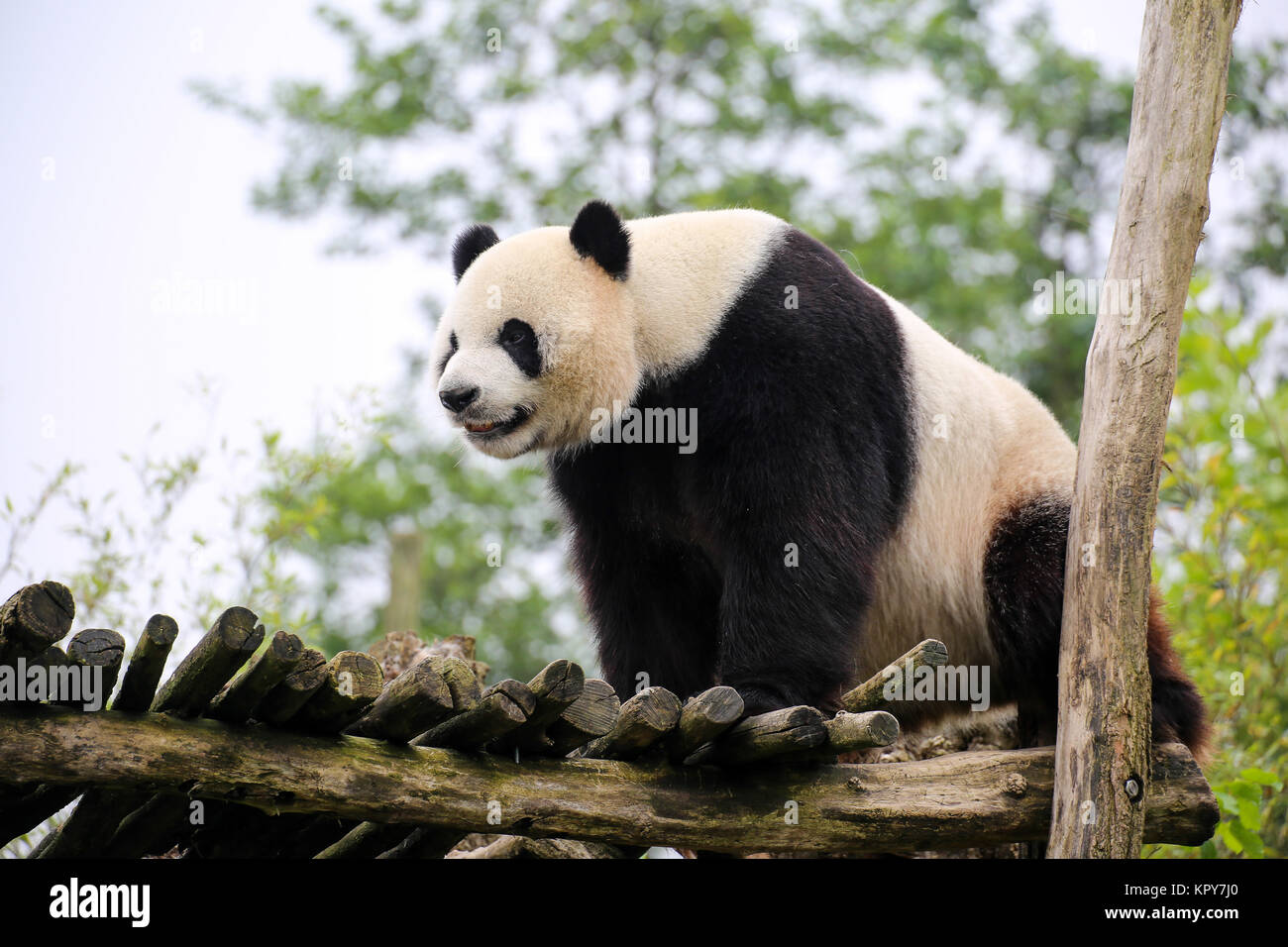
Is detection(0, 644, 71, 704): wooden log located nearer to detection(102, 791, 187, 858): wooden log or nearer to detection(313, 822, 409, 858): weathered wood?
detection(102, 791, 187, 858): wooden log

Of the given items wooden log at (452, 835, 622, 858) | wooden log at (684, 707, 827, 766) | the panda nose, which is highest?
the panda nose

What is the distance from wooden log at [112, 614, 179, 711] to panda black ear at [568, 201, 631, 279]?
2460mm

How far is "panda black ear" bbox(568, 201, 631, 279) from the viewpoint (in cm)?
519

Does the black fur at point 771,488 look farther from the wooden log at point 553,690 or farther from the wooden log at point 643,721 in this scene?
the wooden log at point 553,690

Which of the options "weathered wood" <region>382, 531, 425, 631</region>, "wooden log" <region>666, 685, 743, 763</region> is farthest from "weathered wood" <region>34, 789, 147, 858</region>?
"weathered wood" <region>382, 531, 425, 631</region>

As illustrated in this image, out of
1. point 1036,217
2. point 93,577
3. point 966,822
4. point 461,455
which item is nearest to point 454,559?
point 1036,217

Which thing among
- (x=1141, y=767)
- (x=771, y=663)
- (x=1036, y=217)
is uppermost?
(x=1036, y=217)

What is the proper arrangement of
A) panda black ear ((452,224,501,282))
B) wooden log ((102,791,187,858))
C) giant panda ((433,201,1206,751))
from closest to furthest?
wooden log ((102,791,187,858))
giant panda ((433,201,1206,751))
panda black ear ((452,224,501,282))

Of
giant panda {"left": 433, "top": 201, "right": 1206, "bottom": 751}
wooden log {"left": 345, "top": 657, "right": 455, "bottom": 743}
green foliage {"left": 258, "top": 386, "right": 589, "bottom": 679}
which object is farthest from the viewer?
green foliage {"left": 258, "top": 386, "right": 589, "bottom": 679}

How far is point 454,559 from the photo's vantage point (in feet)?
65.9

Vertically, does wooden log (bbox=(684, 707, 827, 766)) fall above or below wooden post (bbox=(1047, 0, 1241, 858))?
below
